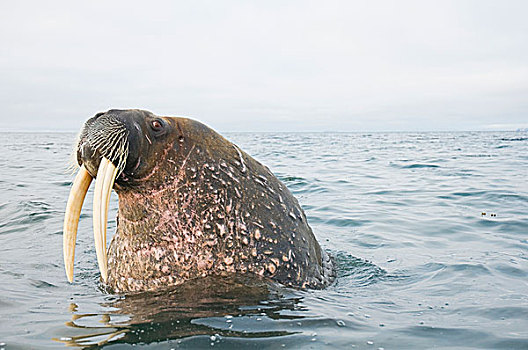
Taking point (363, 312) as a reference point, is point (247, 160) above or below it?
above

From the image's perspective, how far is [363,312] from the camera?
4246 mm

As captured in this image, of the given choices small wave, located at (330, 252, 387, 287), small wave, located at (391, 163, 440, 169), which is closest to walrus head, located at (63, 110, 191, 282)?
small wave, located at (330, 252, 387, 287)

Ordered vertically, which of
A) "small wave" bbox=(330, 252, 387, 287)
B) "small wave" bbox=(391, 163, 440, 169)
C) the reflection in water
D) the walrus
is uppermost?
the walrus

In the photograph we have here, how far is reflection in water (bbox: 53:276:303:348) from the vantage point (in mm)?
3416

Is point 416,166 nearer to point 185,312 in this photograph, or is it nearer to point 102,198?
point 185,312

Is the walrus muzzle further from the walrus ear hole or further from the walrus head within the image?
the walrus ear hole

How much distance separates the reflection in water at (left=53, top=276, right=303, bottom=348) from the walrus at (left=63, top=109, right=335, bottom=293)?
142 millimetres

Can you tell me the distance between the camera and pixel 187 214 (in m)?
4.39

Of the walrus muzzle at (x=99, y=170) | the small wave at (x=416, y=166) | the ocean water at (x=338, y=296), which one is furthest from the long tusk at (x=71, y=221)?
the small wave at (x=416, y=166)

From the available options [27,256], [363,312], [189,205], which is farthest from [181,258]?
[27,256]

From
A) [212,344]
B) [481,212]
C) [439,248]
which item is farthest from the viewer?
[481,212]

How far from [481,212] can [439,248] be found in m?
3.31

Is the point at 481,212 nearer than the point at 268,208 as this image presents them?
No

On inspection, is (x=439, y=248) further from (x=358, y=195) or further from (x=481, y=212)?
(x=358, y=195)
